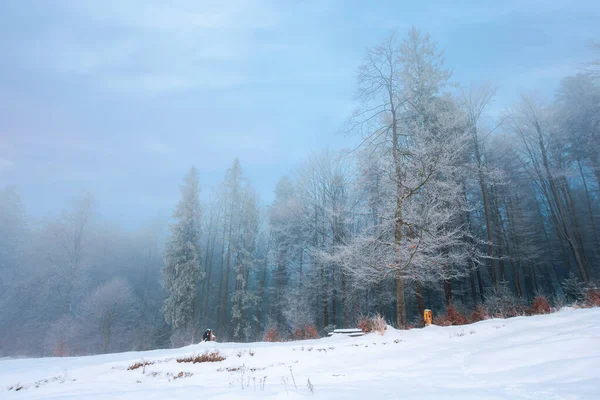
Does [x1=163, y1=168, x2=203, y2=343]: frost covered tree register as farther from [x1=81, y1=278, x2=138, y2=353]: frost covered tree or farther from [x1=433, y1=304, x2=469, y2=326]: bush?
[x1=433, y1=304, x2=469, y2=326]: bush

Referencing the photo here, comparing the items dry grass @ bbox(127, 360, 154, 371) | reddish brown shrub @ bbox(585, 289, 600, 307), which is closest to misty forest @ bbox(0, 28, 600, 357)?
reddish brown shrub @ bbox(585, 289, 600, 307)

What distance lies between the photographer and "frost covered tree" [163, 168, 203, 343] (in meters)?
24.8

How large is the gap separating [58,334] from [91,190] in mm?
12846

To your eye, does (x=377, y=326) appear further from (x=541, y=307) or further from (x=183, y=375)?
(x=183, y=375)

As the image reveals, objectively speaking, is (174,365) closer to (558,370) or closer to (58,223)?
(558,370)

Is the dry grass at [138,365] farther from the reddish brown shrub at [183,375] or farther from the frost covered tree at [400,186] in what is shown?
the frost covered tree at [400,186]

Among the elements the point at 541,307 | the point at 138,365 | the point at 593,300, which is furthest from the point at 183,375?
the point at 593,300

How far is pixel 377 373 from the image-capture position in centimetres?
459

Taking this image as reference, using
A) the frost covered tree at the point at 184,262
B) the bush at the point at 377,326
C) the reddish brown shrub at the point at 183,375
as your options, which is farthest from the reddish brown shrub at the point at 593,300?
the frost covered tree at the point at 184,262

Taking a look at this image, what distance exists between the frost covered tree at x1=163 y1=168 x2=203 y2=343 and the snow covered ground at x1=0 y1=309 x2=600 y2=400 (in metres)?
16.6

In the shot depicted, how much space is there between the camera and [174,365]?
727cm

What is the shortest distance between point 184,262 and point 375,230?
17.6m

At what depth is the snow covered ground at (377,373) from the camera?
9.82 ft

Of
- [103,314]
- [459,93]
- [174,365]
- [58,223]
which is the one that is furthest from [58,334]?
[459,93]
